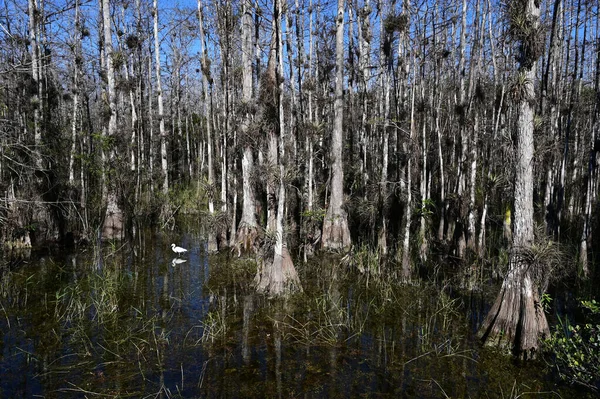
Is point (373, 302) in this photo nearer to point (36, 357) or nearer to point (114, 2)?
point (36, 357)

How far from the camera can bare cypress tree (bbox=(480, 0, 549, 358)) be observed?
5207 mm

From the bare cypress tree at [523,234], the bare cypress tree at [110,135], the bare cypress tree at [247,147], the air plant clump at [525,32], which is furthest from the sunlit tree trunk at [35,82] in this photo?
the bare cypress tree at [523,234]

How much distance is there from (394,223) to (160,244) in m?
7.44

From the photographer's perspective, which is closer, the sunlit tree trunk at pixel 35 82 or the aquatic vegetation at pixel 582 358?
the aquatic vegetation at pixel 582 358

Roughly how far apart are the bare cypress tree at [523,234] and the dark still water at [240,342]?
1.29 feet

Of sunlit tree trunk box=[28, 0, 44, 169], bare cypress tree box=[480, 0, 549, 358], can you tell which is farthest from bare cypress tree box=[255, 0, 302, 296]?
sunlit tree trunk box=[28, 0, 44, 169]

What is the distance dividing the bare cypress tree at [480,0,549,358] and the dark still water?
1.29 ft

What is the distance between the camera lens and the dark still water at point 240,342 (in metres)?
4.61

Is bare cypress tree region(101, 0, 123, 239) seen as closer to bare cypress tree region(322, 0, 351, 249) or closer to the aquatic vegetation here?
bare cypress tree region(322, 0, 351, 249)

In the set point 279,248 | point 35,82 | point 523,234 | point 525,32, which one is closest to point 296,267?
point 279,248

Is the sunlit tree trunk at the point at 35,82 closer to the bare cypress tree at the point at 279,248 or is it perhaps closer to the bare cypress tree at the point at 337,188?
the bare cypress tree at the point at 279,248

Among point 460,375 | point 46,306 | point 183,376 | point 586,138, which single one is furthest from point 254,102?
point 586,138

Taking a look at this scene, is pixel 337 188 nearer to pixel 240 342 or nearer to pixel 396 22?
pixel 396 22

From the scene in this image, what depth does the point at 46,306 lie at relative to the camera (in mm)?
6797
